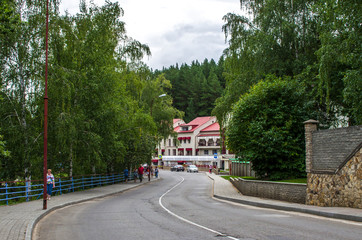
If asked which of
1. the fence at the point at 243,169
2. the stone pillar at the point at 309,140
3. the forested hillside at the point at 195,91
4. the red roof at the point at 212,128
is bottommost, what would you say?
the fence at the point at 243,169

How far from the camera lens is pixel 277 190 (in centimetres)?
2070

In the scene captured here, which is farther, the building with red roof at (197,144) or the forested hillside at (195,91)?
the forested hillside at (195,91)

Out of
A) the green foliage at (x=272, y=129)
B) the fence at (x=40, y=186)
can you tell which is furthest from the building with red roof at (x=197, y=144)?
the green foliage at (x=272, y=129)

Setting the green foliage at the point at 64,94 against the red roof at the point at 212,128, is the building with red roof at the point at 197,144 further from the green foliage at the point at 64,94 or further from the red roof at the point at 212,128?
the green foliage at the point at 64,94

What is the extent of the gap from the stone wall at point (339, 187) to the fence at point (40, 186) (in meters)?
14.1

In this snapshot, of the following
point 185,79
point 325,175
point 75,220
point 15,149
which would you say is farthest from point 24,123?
point 185,79

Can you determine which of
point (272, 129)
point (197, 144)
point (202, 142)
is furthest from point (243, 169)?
point (197, 144)

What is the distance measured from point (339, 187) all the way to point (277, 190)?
4.79 meters

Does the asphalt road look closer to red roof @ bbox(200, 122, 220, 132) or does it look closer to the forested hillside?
red roof @ bbox(200, 122, 220, 132)

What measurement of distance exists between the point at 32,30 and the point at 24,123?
560 centimetres

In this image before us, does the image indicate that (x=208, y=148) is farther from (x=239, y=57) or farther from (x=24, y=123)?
(x=24, y=123)

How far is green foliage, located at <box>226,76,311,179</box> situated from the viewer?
24.6 m

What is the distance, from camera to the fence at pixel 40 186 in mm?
20984

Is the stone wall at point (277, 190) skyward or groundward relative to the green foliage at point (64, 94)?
groundward
